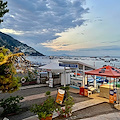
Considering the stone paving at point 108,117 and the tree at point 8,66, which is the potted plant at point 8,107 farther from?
the stone paving at point 108,117

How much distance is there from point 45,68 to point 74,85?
355cm

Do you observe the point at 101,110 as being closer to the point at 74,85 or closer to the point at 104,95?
the point at 104,95

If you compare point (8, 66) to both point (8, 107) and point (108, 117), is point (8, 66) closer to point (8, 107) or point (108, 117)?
point (8, 107)

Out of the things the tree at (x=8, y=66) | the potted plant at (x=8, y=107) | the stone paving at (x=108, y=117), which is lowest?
the stone paving at (x=108, y=117)

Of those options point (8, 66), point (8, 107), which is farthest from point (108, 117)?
point (8, 66)

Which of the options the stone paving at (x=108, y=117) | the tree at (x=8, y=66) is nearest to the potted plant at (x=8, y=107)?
the tree at (x=8, y=66)

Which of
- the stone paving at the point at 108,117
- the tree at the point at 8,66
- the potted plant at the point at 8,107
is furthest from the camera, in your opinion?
the potted plant at the point at 8,107

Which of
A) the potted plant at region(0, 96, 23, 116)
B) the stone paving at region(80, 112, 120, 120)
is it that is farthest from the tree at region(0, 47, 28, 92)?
the stone paving at region(80, 112, 120, 120)

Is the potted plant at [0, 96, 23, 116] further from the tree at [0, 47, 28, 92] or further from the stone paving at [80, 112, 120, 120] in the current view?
the stone paving at [80, 112, 120, 120]

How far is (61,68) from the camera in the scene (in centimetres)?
1290

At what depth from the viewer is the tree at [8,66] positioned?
9.79 ft

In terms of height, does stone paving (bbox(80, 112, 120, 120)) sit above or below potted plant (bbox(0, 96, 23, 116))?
below

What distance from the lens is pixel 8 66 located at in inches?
133

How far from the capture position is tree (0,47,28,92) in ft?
9.79
